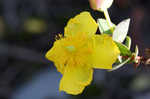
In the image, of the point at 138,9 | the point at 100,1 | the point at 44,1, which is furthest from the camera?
the point at 44,1

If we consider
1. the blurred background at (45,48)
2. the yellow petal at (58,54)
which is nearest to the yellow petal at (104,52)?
the yellow petal at (58,54)

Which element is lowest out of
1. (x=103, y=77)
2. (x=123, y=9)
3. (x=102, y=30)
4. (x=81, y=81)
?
(x=103, y=77)

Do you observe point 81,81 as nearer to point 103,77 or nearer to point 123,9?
point 103,77

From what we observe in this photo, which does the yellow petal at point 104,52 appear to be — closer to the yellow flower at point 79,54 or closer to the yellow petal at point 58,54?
the yellow flower at point 79,54

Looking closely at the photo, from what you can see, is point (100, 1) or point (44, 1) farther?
point (44, 1)

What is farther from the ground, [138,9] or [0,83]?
[138,9]

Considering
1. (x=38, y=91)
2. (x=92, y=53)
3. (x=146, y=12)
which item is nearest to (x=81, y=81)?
(x=92, y=53)

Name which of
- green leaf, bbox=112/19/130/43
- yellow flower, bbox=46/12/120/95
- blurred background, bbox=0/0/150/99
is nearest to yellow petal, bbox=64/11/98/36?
yellow flower, bbox=46/12/120/95

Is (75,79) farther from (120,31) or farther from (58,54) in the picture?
(120,31)
